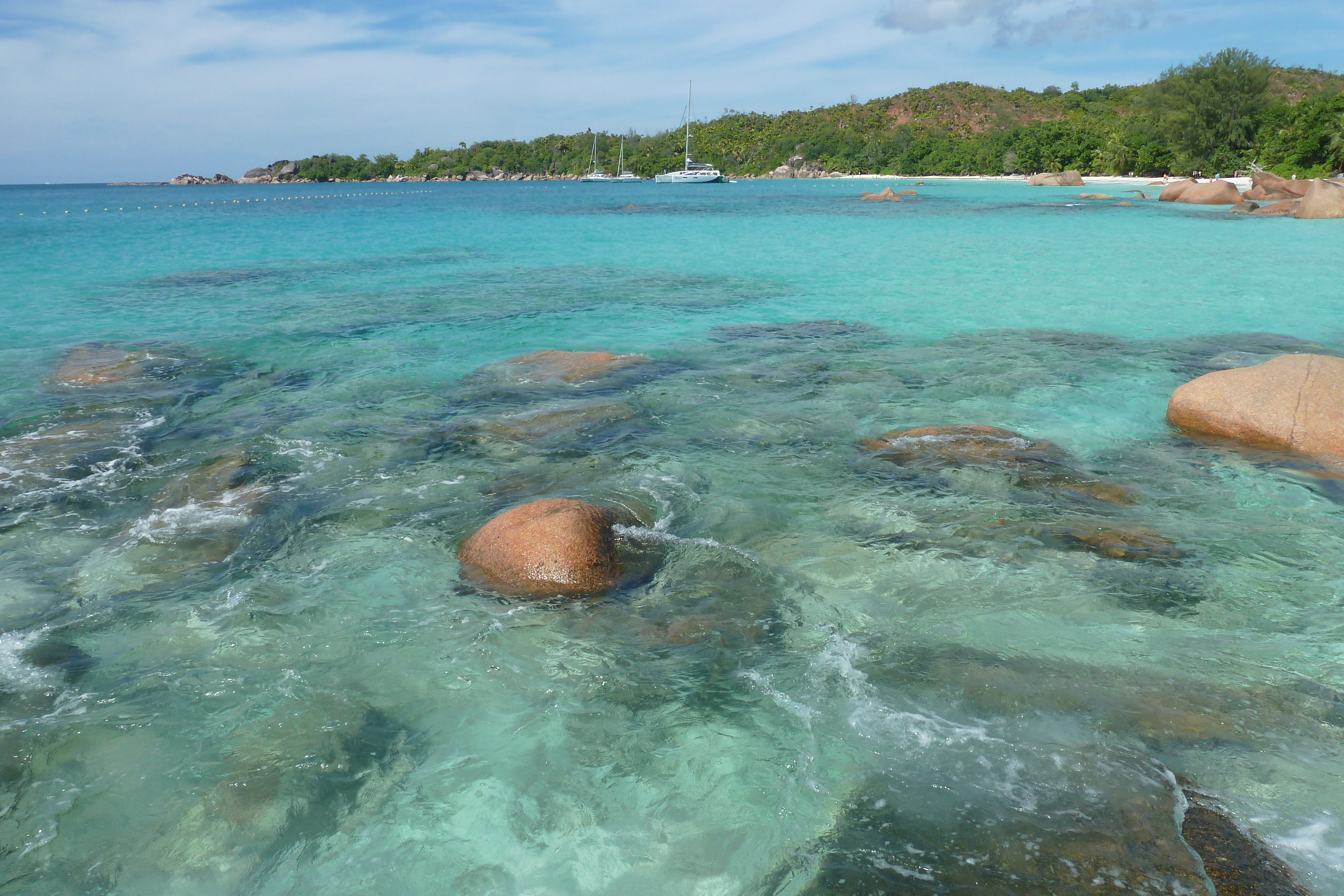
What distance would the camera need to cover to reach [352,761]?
4242 millimetres

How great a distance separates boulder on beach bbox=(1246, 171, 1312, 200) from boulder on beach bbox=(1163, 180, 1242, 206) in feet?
2.57

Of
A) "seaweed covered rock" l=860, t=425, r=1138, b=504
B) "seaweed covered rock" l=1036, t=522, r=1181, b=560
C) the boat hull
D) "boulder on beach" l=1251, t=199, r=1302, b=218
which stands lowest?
"seaweed covered rock" l=1036, t=522, r=1181, b=560

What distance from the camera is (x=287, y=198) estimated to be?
102875 mm

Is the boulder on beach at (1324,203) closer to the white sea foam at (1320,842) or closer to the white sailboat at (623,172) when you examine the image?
the white sea foam at (1320,842)

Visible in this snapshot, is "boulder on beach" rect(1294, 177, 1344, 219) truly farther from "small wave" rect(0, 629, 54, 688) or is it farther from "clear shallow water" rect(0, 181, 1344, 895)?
"small wave" rect(0, 629, 54, 688)

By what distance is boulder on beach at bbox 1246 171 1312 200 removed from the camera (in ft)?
141

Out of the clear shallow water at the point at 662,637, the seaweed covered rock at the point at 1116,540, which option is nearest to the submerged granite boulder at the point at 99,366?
the clear shallow water at the point at 662,637

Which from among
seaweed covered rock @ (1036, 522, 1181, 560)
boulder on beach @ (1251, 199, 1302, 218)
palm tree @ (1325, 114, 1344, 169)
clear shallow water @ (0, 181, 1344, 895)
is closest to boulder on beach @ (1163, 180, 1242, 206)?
boulder on beach @ (1251, 199, 1302, 218)

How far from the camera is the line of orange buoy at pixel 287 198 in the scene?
75375 millimetres

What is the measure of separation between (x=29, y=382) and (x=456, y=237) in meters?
26.7

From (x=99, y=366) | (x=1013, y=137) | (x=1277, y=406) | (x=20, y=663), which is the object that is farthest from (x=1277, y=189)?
(x=1013, y=137)

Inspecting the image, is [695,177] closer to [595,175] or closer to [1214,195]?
[595,175]

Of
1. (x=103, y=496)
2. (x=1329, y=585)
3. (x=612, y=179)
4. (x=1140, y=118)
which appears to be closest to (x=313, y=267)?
(x=103, y=496)

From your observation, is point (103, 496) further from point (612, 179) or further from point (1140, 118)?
point (612, 179)
